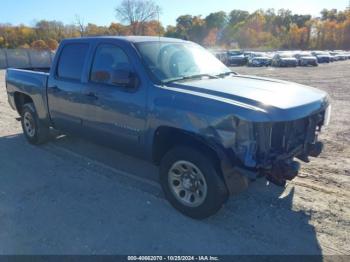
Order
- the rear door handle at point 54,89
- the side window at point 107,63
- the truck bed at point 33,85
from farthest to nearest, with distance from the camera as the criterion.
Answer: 1. the truck bed at point 33,85
2. the rear door handle at point 54,89
3. the side window at point 107,63

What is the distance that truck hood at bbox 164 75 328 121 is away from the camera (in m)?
3.17

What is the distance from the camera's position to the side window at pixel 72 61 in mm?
4840

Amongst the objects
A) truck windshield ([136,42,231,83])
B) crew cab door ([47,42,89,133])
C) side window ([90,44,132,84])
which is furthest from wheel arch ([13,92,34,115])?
truck windshield ([136,42,231,83])

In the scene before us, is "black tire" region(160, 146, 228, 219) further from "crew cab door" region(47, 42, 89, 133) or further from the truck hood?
"crew cab door" region(47, 42, 89, 133)

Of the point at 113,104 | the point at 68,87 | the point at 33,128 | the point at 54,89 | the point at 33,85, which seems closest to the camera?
the point at 113,104

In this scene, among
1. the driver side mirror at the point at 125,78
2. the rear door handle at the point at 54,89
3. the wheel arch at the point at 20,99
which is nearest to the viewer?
the driver side mirror at the point at 125,78

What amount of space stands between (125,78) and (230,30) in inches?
5282

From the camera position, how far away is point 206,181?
137 inches

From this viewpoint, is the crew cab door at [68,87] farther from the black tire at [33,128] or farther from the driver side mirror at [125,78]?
the driver side mirror at [125,78]

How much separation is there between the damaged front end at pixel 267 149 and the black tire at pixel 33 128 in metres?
4.15

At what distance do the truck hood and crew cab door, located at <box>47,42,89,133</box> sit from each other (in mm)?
1729

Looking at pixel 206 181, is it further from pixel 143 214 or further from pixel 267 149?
pixel 143 214

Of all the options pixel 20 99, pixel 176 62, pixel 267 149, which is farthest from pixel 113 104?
pixel 20 99

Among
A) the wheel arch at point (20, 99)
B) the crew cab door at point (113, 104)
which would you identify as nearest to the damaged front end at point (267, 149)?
the crew cab door at point (113, 104)
